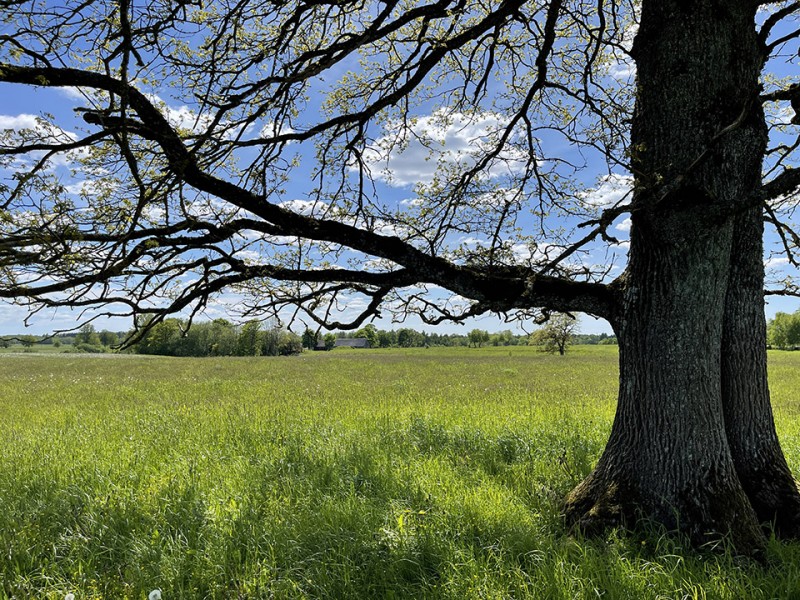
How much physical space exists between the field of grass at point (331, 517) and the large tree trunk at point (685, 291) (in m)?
0.39

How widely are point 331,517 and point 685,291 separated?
4.00 m

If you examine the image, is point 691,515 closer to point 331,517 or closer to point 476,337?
point 331,517

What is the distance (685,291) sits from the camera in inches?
154

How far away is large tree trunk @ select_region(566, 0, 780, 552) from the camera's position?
388cm

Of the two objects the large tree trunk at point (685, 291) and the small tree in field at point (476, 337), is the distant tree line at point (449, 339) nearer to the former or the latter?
the small tree in field at point (476, 337)

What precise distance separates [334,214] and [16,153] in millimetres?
2881

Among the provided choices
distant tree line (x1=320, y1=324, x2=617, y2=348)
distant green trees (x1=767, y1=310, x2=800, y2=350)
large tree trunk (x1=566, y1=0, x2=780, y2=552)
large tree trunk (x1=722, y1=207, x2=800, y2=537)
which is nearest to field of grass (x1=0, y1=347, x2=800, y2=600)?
large tree trunk (x1=566, y1=0, x2=780, y2=552)

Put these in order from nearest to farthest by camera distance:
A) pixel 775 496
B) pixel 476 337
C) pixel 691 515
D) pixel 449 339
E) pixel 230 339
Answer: pixel 691 515, pixel 775 496, pixel 230 339, pixel 476 337, pixel 449 339

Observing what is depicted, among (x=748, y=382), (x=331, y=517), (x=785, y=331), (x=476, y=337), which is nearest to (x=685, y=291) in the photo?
(x=748, y=382)

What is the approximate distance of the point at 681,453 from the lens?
12.9ft

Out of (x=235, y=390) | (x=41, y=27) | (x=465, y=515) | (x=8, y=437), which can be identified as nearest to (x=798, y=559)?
(x=465, y=515)

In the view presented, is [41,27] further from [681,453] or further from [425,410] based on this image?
[425,410]

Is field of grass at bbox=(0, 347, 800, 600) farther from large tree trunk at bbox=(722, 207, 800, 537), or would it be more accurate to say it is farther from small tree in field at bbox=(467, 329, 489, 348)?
small tree in field at bbox=(467, 329, 489, 348)

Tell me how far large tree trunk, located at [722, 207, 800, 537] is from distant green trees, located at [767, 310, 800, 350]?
95.6 meters
